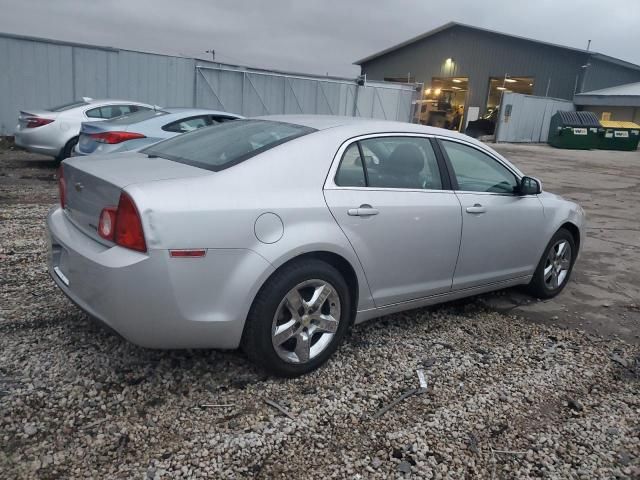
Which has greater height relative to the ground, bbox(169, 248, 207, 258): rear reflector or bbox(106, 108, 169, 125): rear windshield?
bbox(106, 108, 169, 125): rear windshield

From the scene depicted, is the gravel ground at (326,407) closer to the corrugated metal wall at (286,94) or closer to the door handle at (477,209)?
the door handle at (477,209)

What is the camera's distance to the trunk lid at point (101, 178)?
2.68 meters

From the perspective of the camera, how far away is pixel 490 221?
3.87m

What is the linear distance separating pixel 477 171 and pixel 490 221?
0.43 metres

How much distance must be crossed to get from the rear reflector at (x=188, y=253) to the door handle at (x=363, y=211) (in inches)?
36.1

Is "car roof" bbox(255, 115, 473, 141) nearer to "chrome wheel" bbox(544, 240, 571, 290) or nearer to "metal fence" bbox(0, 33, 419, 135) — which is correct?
"chrome wheel" bbox(544, 240, 571, 290)

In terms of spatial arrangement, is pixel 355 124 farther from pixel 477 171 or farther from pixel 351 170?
pixel 477 171

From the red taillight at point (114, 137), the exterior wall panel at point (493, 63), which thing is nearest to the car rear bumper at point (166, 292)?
the red taillight at point (114, 137)

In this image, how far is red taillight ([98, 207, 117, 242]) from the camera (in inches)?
102

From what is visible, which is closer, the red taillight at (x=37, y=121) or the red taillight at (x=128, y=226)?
the red taillight at (x=128, y=226)

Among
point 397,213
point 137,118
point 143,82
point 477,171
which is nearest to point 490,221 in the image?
point 477,171

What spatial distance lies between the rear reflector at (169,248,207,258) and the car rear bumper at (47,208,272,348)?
0.06ft

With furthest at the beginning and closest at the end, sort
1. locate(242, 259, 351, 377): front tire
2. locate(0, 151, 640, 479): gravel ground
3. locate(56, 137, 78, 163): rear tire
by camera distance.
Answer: locate(56, 137, 78, 163): rear tire
locate(242, 259, 351, 377): front tire
locate(0, 151, 640, 479): gravel ground

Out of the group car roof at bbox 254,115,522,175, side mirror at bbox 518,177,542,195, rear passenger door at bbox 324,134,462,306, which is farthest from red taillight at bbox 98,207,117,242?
side mirror at bbox 518,177,542,195
